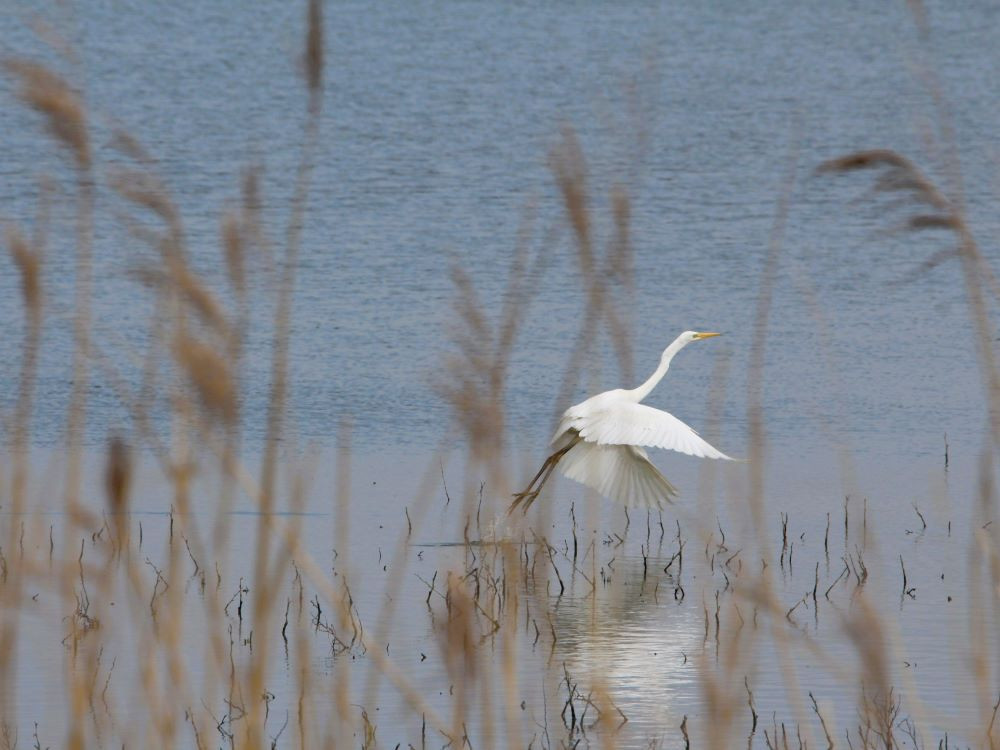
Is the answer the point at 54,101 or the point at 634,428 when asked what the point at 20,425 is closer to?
the point at 54,101

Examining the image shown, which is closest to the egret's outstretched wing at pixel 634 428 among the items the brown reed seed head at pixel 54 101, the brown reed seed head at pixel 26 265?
the brown reed seed head at pixel 26 265

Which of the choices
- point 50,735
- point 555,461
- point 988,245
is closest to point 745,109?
point 988,245

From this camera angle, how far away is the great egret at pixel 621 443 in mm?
5297

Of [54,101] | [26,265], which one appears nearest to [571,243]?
[26,265]

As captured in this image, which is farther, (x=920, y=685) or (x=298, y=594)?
(x=298, y=594)

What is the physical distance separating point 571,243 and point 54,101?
6732mm

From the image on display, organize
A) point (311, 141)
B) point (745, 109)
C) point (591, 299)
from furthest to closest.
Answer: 1. point (745, 109)
2. point (591, 299)
3. point (311, 141)

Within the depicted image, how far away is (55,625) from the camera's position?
15.4 ft

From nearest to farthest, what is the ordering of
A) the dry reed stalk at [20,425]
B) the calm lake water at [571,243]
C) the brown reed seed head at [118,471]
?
the brown reed seed head at [118,471], the dry reed stalk at [20,425], the calm lake water at [571,243]

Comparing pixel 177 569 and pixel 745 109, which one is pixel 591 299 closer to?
pixel 177 569

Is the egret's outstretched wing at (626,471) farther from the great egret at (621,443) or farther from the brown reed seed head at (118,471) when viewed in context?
the brown reed seed head at (118,471)

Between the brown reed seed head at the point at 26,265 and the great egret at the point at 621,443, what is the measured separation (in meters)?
2.86

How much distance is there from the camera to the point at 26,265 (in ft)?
7.50

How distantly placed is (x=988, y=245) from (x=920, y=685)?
5.75m
